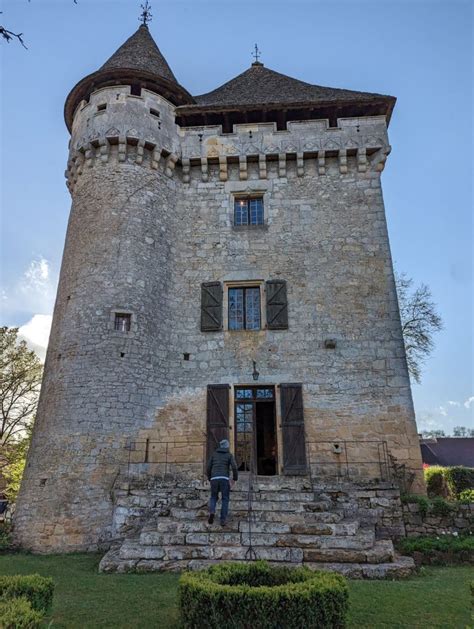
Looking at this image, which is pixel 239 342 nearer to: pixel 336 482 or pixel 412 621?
pixel 336 482

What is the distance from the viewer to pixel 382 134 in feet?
47.2

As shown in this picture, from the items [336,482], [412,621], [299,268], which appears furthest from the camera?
[299,268]

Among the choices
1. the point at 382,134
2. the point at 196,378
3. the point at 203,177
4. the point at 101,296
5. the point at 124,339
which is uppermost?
the point at 382,134

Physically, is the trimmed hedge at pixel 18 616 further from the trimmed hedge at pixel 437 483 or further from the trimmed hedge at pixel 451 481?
the trimmed hedge at pixel 437 483

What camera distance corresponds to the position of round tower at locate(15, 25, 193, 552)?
408 inches

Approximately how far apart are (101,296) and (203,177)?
543 cm

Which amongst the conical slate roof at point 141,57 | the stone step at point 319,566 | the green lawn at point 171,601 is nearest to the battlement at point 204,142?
the conical slate roof at point 141,57

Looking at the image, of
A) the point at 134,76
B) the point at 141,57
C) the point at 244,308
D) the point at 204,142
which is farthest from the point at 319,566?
the point at 141,57

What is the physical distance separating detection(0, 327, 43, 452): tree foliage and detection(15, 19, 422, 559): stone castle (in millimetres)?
11018

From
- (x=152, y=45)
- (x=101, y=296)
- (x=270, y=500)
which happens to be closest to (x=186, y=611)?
(x=270, y=500)

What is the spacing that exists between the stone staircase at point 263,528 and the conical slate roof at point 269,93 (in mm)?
11811

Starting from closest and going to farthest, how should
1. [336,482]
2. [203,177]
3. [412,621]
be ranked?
[412,621] → [336,482] → [203,177]

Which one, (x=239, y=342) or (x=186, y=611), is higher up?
(x=239, y=342)

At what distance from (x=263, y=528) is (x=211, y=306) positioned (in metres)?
6.80
